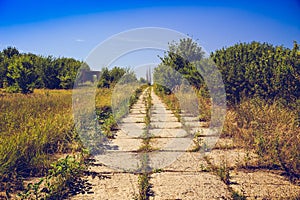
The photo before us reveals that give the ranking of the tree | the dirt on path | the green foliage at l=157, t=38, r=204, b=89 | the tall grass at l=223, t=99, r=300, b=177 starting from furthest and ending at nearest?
1. the tree
2. the green foliage at l=157, t=38, r=204, b=89
3. the tall grass at l=223, t=99, r=300, b=177
4. the dirt on path

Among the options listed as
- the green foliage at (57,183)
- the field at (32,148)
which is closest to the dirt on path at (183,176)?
the green foliage at (57,183)

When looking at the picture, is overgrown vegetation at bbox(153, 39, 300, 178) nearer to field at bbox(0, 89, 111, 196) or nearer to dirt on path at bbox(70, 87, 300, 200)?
dirt on path at bbox(70, 87, 300, 200)

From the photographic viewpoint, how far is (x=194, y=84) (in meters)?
9.61

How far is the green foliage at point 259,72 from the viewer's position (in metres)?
5.98

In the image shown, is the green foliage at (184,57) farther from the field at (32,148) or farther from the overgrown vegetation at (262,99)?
the field at (32,148)

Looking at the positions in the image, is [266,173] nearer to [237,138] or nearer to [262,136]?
[262,136]

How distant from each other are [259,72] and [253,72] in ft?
0.53

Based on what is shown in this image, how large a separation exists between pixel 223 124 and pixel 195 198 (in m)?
3.35

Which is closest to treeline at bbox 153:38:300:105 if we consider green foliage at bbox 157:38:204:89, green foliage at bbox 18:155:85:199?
green foliage at bbox 157:38:204:89

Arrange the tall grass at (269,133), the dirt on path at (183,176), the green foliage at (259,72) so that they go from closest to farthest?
the dirt on path at (183,176), the tall grass at (269,133), the green foliage at (259,72)

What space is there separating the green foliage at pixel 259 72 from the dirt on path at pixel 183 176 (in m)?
2.27

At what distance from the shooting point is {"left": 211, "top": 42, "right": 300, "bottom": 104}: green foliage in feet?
19.6

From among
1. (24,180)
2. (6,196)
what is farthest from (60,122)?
(6,196)

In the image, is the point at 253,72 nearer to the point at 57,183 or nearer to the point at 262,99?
the point at 262,99
